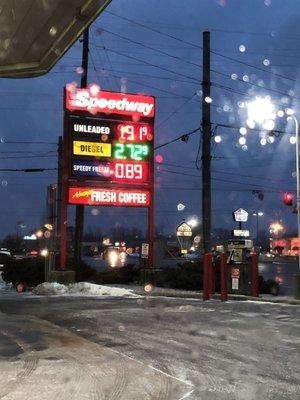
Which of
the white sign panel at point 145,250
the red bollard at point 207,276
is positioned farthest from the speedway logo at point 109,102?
the red bollard at point 207,276

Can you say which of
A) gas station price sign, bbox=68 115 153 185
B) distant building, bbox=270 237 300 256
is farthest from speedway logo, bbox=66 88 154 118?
distant building, bbox=270 237 300 256

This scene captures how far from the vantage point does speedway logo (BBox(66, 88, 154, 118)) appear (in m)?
24.8

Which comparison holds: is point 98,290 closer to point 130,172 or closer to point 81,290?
point 81,290

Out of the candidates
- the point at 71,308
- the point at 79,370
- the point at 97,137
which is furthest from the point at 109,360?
the point at 97,137

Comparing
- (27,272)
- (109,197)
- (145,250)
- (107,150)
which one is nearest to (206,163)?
(107,150)

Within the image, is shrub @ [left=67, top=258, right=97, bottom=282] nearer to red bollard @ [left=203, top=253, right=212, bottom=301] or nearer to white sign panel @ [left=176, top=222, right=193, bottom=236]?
red bollard @ [left=203, top=253, right=212, bottom=301]

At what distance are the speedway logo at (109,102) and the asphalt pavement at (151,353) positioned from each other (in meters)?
11.6

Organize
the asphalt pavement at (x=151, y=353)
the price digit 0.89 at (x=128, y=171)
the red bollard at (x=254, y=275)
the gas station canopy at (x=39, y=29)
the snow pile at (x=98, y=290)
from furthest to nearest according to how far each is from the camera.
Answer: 1. the price digit 0.89 at (x=128, y=171)
2. the snow pile at (x=98, y=290)
3. the red bollard at (x=254, y=275)
4. the gas station canopy at (x=39, y=29)
5. the asphalt pavement at (x=151, y=353)

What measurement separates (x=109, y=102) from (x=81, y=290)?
328 inches

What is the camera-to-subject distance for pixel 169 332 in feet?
37.4

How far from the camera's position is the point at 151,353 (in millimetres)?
9156

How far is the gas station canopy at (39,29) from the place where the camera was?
24.8 ft

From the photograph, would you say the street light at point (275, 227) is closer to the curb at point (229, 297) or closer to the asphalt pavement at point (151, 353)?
the curb at point (229, 297)

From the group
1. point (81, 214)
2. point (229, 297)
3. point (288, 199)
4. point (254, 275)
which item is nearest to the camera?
point (254, 275)
